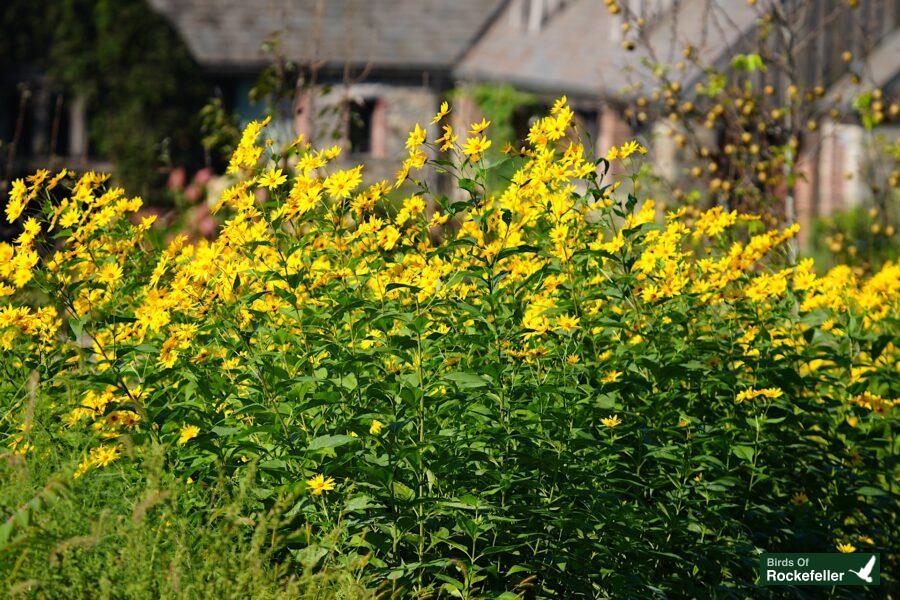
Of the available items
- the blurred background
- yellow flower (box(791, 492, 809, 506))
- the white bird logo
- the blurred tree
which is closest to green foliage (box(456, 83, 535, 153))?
the blurred background

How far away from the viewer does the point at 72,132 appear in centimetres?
1948

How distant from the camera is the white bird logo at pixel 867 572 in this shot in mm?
4121

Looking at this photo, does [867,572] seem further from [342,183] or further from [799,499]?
[342,183]

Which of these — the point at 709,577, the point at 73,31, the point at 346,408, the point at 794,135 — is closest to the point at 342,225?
the point at 346,408

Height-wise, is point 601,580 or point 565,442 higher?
point 565,442

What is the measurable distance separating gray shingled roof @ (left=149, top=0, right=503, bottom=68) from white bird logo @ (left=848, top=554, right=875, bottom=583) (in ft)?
56.6

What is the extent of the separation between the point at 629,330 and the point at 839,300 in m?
1.00

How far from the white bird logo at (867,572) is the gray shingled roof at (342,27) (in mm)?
17249

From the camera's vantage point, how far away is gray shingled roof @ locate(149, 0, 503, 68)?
21016mm

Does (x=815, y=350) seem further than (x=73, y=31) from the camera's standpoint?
No

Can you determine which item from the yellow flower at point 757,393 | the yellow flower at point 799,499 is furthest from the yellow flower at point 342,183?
the yellow flower at point 799,499

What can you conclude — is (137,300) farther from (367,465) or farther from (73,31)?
(73,31)

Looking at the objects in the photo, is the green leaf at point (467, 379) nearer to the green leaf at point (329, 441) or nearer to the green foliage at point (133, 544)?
the green leaf at point (329, 441)

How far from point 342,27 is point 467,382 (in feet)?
62.4
